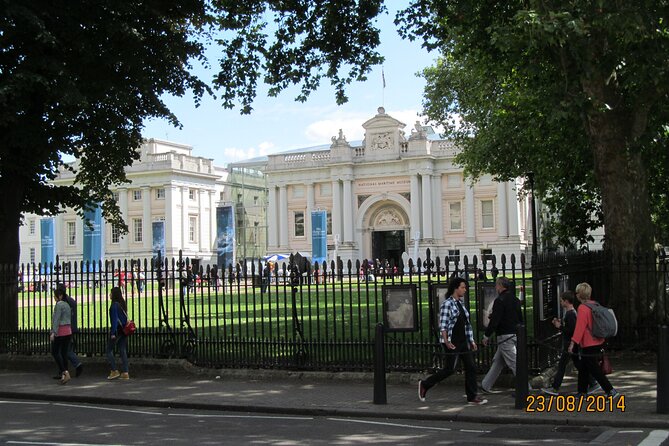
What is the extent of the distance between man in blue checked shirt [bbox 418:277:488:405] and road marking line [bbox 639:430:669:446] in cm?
276

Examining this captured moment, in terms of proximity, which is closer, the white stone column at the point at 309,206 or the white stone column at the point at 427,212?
the white stone column at the point at 427,212

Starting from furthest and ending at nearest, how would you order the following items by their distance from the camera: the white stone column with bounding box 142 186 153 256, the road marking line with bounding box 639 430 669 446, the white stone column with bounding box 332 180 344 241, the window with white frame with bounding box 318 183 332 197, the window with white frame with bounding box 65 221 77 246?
the window with white frame with bounding box 65 221 77 246
the white stone column with bounding box 142 186 153 256
the window with white frame with bounding box 318 183 332 197
the white stone column with bounding box 332 180 344 241
the road marking line with bounding box 639 430 669 446

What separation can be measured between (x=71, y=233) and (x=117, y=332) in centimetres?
8388

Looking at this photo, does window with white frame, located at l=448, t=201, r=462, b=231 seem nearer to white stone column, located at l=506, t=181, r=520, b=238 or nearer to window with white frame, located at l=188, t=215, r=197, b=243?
white stone column, located at l=506, t=181, r=520, b=238

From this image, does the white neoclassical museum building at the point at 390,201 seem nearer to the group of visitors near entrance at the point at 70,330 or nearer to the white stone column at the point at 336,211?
the white stone column at the point at 336,211

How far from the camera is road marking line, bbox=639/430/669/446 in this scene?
8538 millimetres

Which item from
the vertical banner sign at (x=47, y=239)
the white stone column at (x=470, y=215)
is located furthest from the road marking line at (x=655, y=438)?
the white stone column at (x=470, y=215)

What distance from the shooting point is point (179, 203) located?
8725cm

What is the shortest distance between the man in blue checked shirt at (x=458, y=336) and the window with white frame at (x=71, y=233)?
87885 mm

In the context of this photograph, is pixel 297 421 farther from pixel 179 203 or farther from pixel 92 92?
pixel 179 203

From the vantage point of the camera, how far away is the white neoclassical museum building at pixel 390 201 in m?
75.8

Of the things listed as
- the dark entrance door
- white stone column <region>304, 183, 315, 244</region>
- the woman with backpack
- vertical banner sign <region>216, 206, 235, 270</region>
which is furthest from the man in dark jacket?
white stone column <region>304, 183, 315, 244</region>

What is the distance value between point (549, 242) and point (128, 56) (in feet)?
69.3

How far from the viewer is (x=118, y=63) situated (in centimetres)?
1695
